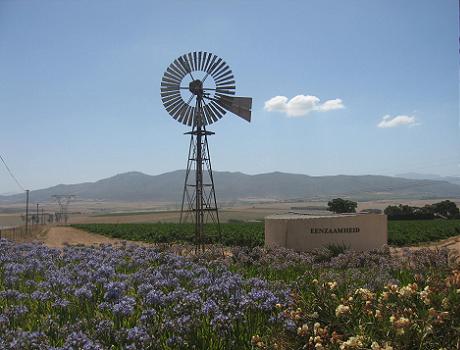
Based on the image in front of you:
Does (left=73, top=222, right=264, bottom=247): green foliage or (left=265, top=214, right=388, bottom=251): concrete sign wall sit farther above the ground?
(left=265, top=214, right=388, bottom=251): concrete sign wall

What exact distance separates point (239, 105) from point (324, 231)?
7672 mm

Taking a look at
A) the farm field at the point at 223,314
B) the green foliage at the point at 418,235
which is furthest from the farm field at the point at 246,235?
the farm field at the point at 223,314

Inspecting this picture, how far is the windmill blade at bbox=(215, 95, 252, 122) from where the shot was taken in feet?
75.4

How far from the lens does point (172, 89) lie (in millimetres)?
22969

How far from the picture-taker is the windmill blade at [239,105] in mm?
22987

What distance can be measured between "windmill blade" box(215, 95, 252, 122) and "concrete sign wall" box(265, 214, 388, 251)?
18.4 ft

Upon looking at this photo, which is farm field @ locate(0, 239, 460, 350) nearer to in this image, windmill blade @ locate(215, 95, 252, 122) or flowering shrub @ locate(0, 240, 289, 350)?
flowering shrub @ locate(0, 240, 289, 350)

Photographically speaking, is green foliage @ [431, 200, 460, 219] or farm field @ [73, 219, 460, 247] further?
green foliage @ [431, 200, 460, 219]

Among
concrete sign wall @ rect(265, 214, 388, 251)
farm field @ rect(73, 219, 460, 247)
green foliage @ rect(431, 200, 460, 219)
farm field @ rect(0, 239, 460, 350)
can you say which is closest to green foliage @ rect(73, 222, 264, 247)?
farm field @ rect(73, 219, 460, 247)

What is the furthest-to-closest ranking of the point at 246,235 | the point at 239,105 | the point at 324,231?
the point at 246,235 < the point at 239,105 < the point at 324,231

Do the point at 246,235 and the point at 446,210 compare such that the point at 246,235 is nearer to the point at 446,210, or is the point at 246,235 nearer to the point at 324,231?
the point at 324,231

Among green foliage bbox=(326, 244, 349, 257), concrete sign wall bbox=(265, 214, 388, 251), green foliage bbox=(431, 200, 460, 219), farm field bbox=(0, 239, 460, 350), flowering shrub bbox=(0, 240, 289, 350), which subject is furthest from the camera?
green foliage bbox=(431, 200, 460, 219)

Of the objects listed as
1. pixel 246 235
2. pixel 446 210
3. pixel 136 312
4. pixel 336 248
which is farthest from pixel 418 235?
pixel 446 210

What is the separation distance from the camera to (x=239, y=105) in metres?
23.2
